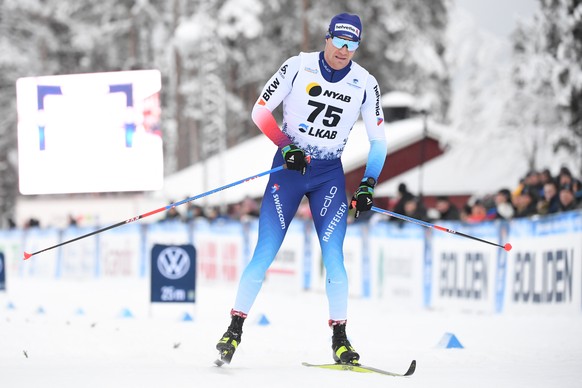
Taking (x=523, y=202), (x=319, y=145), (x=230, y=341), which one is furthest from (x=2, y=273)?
(x=319, y=145)

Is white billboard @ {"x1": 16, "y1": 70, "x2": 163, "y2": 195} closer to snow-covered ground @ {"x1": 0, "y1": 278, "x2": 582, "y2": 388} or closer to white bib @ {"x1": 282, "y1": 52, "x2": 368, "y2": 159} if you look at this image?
snow-covered ground @ {"x1": 0, "y1": 278, "x2": 582, "y2": 388}

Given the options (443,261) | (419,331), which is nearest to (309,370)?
(419,331)

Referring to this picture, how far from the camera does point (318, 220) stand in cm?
673

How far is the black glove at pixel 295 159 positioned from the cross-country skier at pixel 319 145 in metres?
0.13

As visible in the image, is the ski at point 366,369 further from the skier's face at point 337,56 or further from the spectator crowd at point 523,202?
the spectator crowd at point 523,202

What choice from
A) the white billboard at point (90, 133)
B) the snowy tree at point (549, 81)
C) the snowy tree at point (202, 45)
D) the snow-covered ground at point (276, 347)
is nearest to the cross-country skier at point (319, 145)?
the snow-covered ground at point (276, 347)

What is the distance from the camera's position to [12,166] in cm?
4653

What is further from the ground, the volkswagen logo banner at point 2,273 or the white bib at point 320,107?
the white bib at point 320,107

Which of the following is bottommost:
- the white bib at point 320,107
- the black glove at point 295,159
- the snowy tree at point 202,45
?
the black glove at point 295,159

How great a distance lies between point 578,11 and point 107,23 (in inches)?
1160

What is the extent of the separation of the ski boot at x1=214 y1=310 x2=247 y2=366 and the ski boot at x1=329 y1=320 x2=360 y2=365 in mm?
637

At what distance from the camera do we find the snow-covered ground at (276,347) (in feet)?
18.9

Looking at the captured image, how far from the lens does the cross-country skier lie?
658 cm

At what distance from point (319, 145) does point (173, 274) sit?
5948 mm
